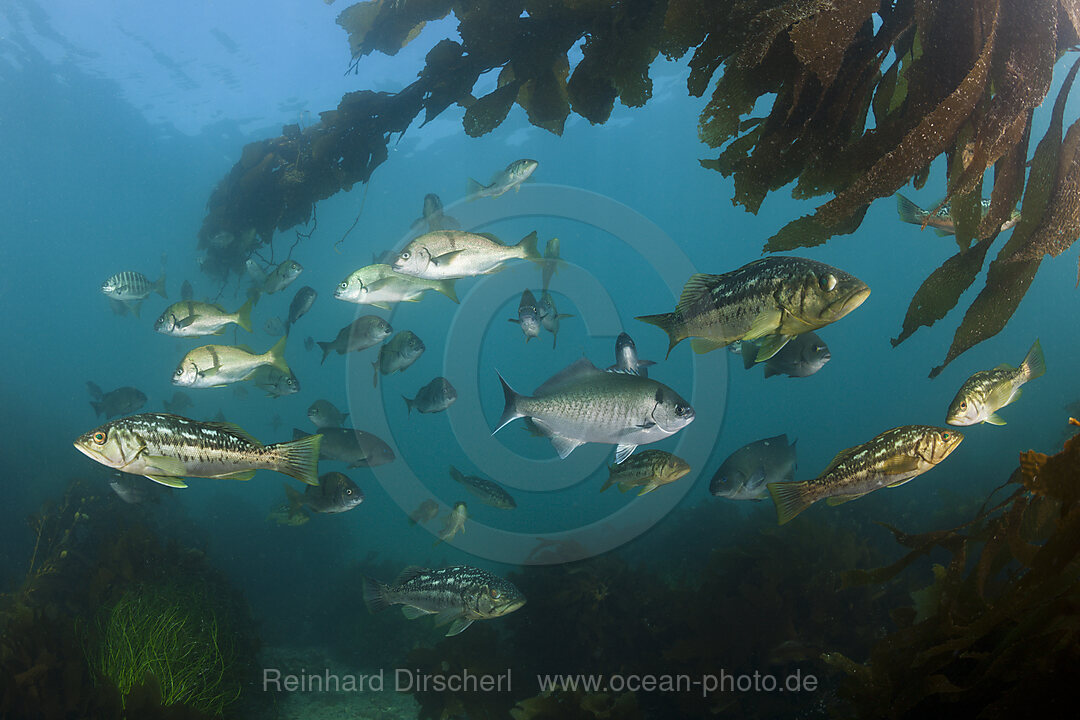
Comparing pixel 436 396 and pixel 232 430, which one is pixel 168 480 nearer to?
pixel 232 430

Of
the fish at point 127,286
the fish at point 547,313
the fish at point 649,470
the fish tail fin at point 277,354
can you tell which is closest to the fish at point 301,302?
the fish tail fin at point 277,354

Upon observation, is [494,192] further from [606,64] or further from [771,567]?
[771,567]

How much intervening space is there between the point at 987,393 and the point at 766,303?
7.30 feet

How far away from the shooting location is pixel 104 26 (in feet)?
77.7

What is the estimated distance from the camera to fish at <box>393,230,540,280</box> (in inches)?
176

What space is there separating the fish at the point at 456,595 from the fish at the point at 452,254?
9.06ft

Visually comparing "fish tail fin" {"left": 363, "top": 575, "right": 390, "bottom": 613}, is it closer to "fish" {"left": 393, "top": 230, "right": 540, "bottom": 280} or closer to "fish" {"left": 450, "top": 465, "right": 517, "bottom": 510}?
"fish" {"left": 450, "top": 465, "right": 517, "bottom": 510}

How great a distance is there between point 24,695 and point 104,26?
32781 mm

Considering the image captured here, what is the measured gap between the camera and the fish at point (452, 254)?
447 centimetres

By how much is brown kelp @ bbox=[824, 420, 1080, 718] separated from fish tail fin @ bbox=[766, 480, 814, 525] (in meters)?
0.42

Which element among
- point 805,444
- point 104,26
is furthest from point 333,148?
point 805,444

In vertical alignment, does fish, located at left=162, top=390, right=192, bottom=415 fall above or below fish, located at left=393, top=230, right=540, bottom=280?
above

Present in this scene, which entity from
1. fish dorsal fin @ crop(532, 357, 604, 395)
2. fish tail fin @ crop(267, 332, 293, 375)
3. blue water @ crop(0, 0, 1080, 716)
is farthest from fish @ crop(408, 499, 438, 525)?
fish dorsal fin @ crop(532, 357, 604, 395)

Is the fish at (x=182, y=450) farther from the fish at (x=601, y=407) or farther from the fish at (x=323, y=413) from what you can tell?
the fish at (x=323, y=413)
